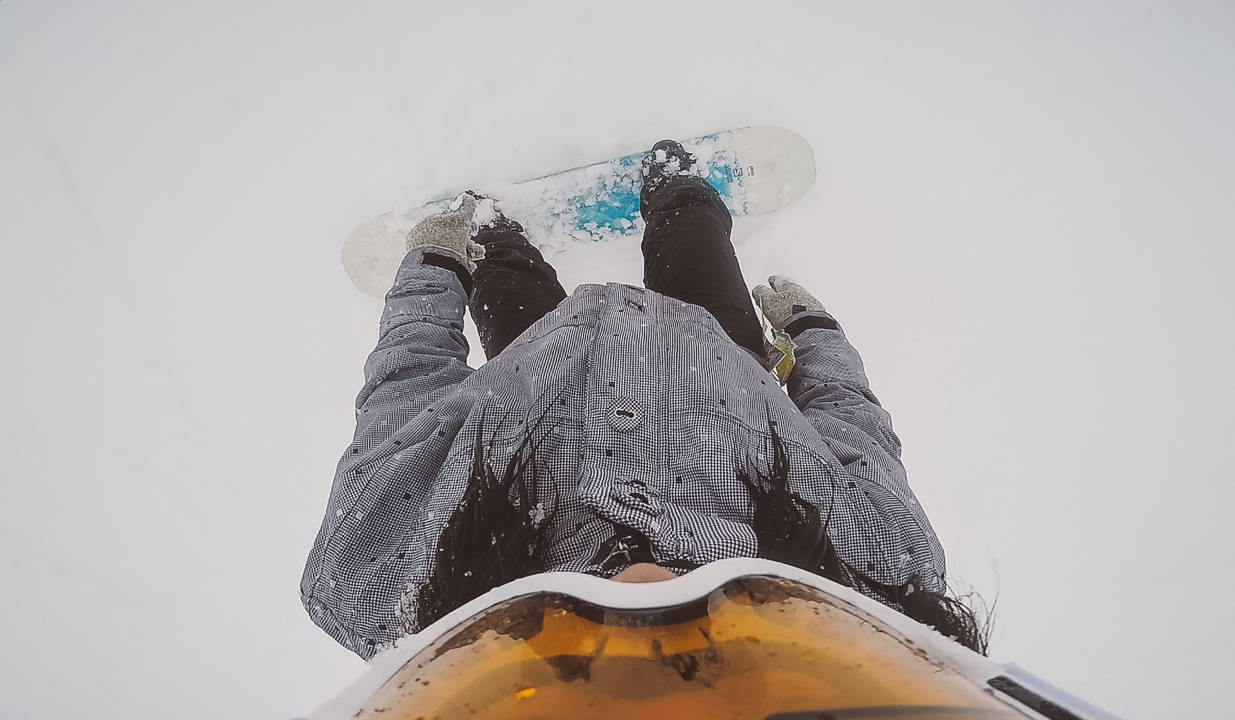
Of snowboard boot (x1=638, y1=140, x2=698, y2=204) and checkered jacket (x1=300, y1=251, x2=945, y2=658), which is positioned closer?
checkered jacket (x1=300, y1=251, x2=945, y2=658)

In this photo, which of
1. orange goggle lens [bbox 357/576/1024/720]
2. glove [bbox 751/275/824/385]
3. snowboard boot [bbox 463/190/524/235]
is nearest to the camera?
orange goggle lens [bbox 357/576/1024/720]

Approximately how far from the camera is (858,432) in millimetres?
730

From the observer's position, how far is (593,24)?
129 centimetres

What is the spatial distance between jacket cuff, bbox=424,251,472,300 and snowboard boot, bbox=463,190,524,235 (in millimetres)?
219

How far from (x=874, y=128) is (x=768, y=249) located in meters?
0.30

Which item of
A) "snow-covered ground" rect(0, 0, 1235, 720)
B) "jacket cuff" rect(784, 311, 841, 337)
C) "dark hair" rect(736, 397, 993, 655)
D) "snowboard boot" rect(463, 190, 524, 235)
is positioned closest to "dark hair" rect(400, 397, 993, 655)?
"dark hair" rect(736, 397, 993, 655)

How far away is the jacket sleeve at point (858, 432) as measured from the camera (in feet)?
1.91

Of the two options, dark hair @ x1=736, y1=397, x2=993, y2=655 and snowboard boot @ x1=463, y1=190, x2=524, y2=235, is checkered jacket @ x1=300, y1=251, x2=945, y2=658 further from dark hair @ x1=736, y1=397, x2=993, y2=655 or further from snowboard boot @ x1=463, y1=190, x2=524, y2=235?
snowboard boot @ x1=463, y1=190, x2=524, y2=235

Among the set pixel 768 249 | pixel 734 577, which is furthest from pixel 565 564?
pixel 768 249

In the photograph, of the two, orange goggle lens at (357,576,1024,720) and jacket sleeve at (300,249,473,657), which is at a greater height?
jacket sleeve at (300,249,473,657)

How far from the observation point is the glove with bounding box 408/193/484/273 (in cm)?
107

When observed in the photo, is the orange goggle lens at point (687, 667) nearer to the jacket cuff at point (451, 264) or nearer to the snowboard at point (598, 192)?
the jacket cuff at point (451, 264)

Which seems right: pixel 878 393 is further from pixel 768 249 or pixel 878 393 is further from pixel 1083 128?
pixel 1083 128

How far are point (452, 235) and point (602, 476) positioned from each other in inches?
26.7
